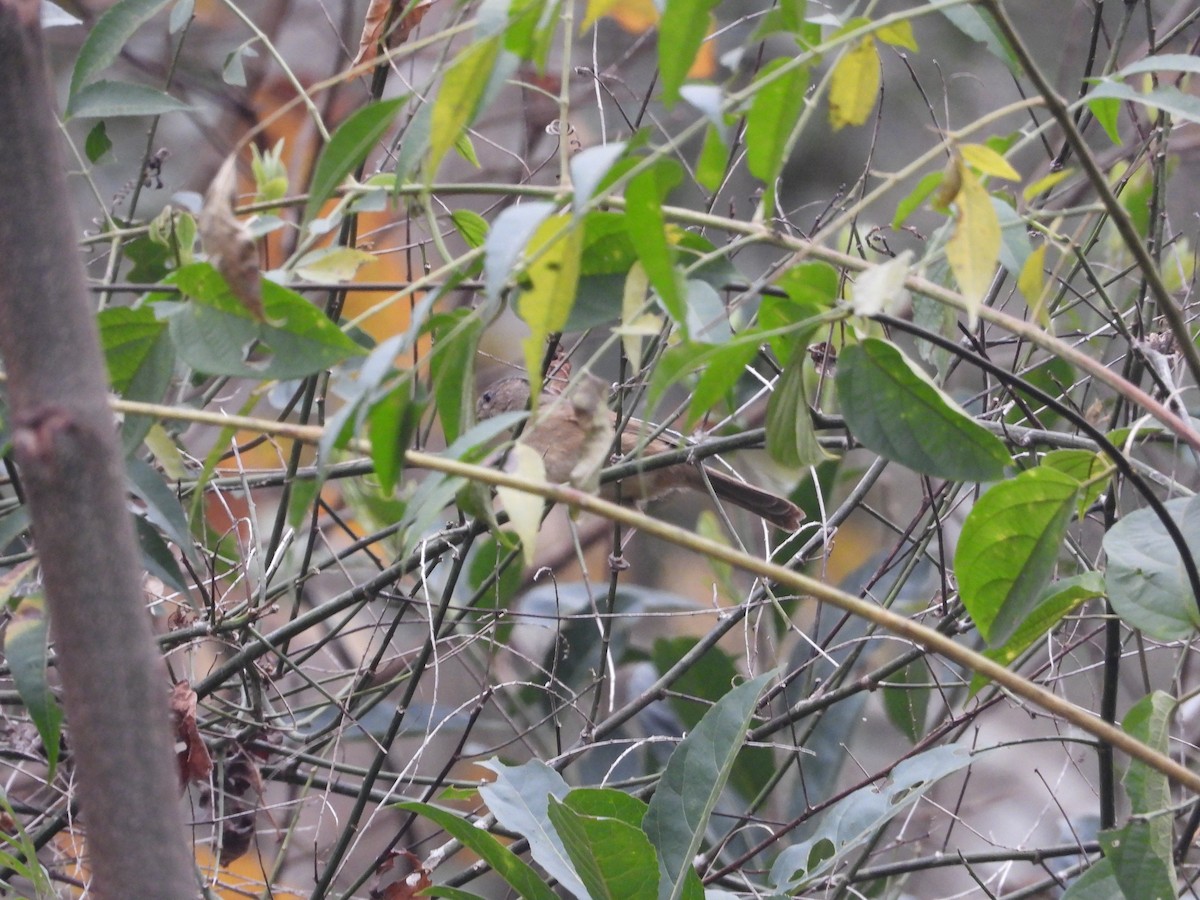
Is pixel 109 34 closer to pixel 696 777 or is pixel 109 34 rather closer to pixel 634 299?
pixel 634 299

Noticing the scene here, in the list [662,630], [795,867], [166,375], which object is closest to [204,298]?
[166,375]

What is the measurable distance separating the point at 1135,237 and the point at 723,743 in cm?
76

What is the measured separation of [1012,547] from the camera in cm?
108

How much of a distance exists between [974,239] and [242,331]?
24.1 inches

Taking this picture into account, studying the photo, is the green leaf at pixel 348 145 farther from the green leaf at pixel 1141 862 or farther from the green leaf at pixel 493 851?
the green leaf at pixel 1141 862

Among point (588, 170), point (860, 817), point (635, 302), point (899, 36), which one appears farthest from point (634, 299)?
point (860, 817)

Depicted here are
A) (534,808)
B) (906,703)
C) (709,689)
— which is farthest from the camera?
(709,689)

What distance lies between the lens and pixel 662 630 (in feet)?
17.9

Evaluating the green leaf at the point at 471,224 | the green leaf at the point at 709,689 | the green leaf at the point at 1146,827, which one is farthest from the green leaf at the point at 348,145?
the green leaf at the point at 709,689

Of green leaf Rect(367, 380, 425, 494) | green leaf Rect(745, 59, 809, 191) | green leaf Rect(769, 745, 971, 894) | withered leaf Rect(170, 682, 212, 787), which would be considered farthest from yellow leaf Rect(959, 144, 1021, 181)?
withered leaf Rect(170, 682, 212, 787)

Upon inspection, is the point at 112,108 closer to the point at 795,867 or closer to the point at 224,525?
the point at 795,867

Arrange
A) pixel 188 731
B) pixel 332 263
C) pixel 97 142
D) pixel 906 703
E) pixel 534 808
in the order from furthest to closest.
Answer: pixel 906 703
pixel 97 142
pixel 188 731
pixel 534 808
pixel 332 263

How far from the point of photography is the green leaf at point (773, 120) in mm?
925

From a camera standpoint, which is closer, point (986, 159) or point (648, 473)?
point (986, 159)
